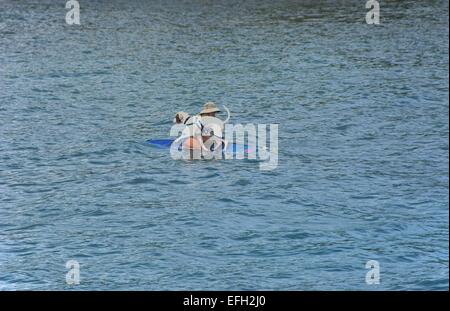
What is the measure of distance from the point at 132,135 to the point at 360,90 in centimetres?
1213

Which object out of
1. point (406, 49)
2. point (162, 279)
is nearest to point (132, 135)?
point (162, 279)

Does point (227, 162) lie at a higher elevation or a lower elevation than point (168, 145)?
lower

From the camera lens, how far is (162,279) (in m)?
21.1

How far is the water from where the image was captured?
2211 cm

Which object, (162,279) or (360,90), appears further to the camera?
(360,90)

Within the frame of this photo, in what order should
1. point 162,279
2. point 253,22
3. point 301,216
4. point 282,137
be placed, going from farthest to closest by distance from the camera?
point 253,22 → point 282,137 → point 301,216 → point 162,279

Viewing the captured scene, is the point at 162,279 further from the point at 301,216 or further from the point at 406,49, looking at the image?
the point at 406,49

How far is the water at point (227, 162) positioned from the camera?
2211cm

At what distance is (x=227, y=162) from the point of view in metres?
30.2

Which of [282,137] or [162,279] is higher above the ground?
[282,137]

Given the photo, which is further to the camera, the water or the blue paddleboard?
the blue paddleboard

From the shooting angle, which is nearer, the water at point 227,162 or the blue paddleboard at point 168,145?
the water at point 227,162

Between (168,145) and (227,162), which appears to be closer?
(227,162)
